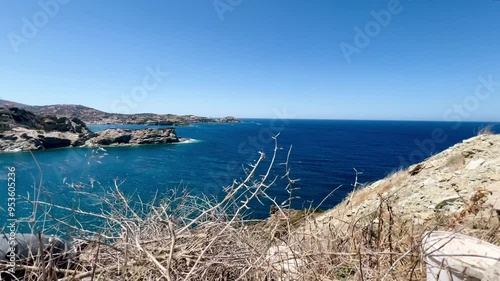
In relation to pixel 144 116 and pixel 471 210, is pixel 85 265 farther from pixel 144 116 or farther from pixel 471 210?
pixel 144 116

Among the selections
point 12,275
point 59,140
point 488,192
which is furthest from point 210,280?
point 59,140

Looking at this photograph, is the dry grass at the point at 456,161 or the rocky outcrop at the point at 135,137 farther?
the rocky outcrop at the point at 135,137

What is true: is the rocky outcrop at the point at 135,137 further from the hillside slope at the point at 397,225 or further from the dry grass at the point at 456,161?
the dry grass at the point at 456,161

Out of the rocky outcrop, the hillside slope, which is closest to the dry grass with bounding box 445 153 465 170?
the hillside slope

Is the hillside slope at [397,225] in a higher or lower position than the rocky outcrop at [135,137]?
higher

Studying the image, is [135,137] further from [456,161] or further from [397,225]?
[397,225]

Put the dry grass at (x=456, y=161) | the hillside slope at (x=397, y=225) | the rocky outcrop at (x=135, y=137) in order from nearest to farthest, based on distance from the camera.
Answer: the hillside slope at (x=397, y=225), the dry grass at (x=456, y=161), the rocky outcrop at (x=135, y=137)

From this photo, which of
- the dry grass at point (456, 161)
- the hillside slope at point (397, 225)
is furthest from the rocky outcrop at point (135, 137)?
the dry grass at point (456, 161)

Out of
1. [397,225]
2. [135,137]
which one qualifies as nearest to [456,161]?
[397,225]

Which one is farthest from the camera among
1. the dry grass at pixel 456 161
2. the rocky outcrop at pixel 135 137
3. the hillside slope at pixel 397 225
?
the rocky outcrop at pixel 135 137

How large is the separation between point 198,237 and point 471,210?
450cm

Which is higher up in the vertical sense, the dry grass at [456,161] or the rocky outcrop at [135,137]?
the dry grass at [456,161]

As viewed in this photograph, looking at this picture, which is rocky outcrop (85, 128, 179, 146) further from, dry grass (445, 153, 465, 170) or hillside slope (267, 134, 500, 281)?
dry grass (445, 153, 465, 170)

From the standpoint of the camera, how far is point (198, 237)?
88.3 inches
